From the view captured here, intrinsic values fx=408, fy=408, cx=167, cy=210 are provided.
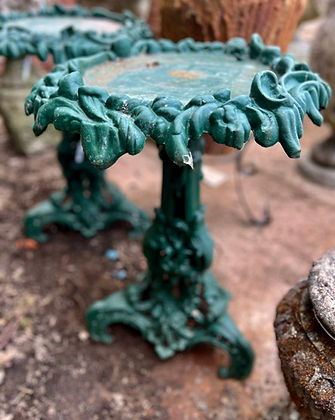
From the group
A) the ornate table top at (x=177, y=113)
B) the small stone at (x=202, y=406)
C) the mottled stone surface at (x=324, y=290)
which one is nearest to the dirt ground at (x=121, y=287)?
the small stone at (x=202, y=406)

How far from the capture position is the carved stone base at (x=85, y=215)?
2760 mm

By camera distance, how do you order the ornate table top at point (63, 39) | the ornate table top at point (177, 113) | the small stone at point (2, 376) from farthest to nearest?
the small stone at point (2, 376), the ornate table top at point (63, 39), the ornate table top at point (177, 113)

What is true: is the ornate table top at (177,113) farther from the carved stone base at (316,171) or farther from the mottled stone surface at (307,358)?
the carved stone base at (316,171)

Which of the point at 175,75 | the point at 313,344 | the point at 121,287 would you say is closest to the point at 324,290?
the point at 313,344

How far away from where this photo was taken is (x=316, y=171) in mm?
3666

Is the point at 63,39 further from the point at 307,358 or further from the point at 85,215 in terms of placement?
the point at 307,358

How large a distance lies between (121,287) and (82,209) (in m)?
0.64

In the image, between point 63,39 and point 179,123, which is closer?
point 179,123

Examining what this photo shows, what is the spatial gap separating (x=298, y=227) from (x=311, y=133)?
74.7 inches

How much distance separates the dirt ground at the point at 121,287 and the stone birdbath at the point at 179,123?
0.13 m

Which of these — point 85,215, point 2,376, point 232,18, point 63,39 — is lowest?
point 2,376

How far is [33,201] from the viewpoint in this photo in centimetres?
323

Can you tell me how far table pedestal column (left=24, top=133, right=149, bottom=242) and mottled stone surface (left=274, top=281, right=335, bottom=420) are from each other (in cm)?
172

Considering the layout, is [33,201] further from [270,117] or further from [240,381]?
[270,117]
